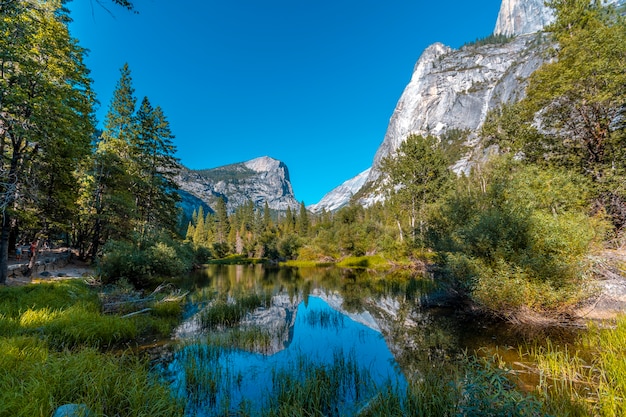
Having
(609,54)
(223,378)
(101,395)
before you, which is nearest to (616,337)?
(223,378)

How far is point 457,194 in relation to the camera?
24453 millimetres

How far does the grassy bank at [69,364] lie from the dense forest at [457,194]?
4.25m

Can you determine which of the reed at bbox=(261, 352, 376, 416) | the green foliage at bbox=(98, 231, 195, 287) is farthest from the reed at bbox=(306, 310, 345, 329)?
the green foliage at bbox=(98, 231, 195, 287)

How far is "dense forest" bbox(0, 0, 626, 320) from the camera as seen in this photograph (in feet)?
37.2

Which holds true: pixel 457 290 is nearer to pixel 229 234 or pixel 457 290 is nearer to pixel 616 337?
pixel 616 337

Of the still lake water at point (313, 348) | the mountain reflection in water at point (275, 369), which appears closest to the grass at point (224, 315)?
the still lake water at point (313, 348)

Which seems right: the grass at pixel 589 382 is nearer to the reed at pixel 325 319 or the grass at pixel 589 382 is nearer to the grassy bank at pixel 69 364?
the grassy bank at pixel 69 364

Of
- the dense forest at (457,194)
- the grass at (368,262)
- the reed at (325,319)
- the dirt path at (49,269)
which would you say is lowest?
the reed at (325,319)

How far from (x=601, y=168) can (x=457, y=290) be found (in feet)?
47.4

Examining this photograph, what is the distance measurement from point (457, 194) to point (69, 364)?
86.4ft

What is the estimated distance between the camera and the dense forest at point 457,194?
37.2ft

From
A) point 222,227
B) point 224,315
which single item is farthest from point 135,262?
point 222,227

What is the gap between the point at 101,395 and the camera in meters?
5.04

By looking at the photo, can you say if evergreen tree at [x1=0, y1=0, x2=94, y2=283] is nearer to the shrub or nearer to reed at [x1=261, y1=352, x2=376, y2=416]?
the shrub
